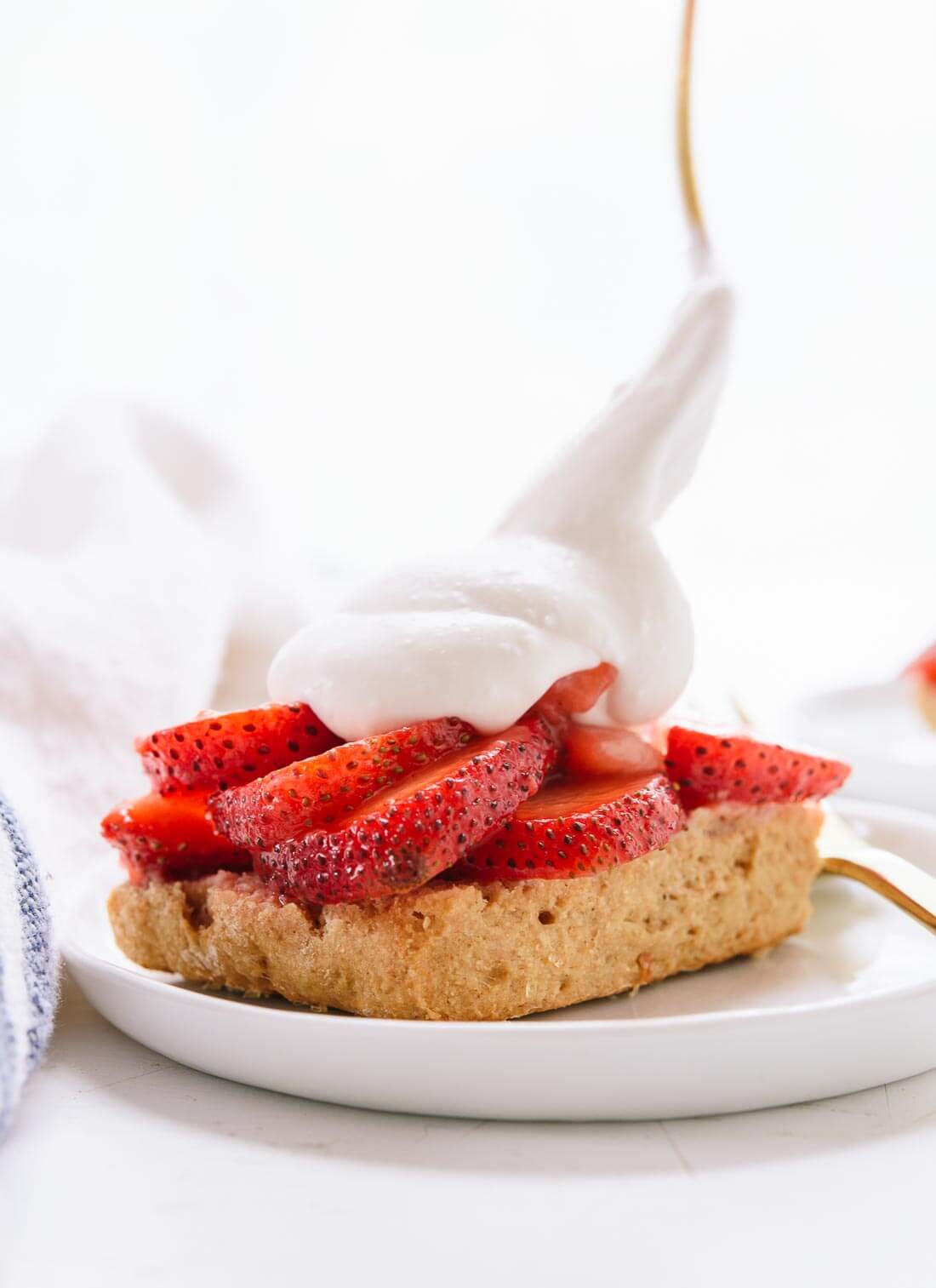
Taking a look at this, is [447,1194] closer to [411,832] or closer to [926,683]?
[411,832]

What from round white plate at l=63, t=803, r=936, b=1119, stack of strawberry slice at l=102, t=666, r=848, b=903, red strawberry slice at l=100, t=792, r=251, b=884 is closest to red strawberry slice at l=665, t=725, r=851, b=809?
stack of strawberry slice at l=102, t=666, r=848, b=903

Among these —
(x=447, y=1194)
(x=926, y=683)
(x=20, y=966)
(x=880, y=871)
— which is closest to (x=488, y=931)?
(x=447, y=1194)

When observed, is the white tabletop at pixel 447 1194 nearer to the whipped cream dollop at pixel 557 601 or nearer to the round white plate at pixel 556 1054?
the round white plate at pixel 556 1054

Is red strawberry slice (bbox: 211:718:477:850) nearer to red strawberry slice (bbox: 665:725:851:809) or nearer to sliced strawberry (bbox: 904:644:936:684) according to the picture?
red strawberry slice (bbox: 665:725:851:809)

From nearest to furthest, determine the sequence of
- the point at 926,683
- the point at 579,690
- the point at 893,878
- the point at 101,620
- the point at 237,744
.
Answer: the point at 237,744 < the point at 579,690 < the point at 893,878 < the point at 101,620 < the point at 926,683

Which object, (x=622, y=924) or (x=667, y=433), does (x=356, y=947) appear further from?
(x=667, y=433)
